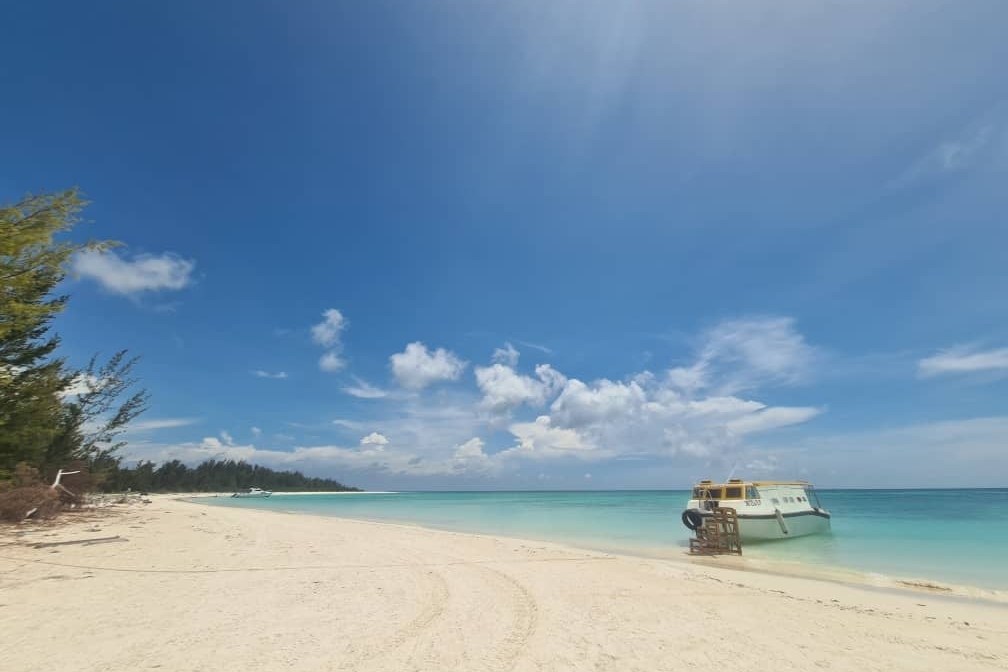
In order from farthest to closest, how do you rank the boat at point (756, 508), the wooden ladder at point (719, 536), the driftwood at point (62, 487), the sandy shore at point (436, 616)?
the boat at point (756, 508)
the driftwood at point (62, 487)
the wooden ladder at point (719, 536)
the sandy shore at point (436, 616)

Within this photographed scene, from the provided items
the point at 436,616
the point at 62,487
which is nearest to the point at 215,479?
the point at 62,487

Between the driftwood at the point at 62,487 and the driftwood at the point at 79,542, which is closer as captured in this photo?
the driftwood at the point at 79,542

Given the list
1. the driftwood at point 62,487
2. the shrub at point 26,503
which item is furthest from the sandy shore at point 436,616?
the driftwood at point 62,487

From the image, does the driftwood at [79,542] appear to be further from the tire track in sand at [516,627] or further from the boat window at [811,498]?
the boat window at [811,498]

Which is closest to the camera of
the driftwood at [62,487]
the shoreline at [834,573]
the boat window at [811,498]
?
the shoreline at [834,573]

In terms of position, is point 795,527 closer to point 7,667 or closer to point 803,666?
point 803,666

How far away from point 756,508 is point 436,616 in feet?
65.1

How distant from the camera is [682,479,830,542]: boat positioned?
20984 mm

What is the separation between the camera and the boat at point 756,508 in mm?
20984

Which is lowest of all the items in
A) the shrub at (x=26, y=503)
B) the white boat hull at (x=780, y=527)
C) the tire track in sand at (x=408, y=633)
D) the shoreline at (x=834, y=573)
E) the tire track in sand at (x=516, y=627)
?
the shoreline at (x=834, y=573)

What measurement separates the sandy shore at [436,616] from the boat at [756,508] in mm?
8388

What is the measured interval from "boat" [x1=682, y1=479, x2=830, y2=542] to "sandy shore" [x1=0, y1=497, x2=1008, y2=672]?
839 cm

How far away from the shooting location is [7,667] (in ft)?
15.5

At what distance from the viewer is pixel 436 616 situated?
7.15 m
